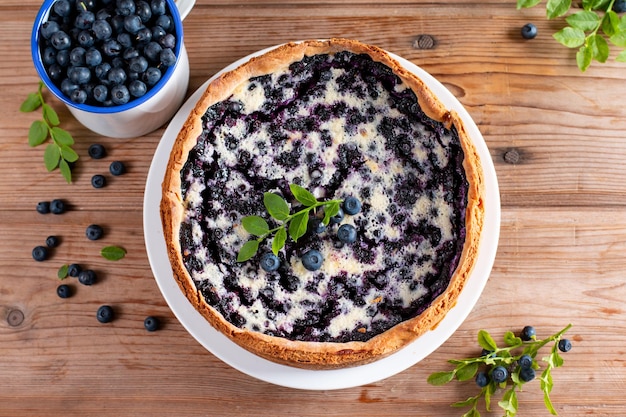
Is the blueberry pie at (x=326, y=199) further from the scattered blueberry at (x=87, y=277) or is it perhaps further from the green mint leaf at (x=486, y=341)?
the scattered blueberry at (x=87, y=277)

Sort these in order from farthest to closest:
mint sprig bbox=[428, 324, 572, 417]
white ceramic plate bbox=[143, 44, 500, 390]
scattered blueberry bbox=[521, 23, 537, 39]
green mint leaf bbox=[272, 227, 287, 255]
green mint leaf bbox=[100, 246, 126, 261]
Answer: scattered blueberry bbox=[521, 23, 537, 39] < green mint leaf bbox=[100, 246, 126, 261] < mint sprig bbox=[428, 324, 572, 417] < white ceramic plate bbox=[143, 44, 500, 390] < green mint leaf bbox=[272, 227, 287, 255]

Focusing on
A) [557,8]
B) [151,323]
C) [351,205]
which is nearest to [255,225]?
[351,205]

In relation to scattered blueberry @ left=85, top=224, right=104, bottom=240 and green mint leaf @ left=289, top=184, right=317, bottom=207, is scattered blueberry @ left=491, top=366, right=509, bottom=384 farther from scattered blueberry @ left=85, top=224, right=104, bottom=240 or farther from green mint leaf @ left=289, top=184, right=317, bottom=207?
scattered blueberry @ left=85, top=224, right=104, bottom=240

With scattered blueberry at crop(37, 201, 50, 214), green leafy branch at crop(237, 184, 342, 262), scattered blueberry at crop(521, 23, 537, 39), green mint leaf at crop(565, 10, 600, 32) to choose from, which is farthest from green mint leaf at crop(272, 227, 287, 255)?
green mint leaf at crop(565, 10, 600, 32)

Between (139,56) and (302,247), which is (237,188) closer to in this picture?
(302,247)

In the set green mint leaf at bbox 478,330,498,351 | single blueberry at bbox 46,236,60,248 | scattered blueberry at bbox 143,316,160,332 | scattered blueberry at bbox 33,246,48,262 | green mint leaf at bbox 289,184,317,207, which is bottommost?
scattered blueberry at bbox 143,316,160,332

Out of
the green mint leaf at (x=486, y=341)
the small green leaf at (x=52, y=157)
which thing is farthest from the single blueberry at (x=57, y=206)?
the green mint leaf at (x=486, y=341)

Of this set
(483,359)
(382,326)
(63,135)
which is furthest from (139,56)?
(483,359)
